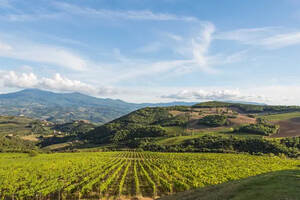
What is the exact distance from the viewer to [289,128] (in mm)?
176375

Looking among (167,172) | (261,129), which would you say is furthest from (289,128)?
(167,172)

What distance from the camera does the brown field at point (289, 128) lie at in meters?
156

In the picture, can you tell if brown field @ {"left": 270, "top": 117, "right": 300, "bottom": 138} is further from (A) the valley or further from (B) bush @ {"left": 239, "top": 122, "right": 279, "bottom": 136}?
(B) bush @ {"left": 239, "top": 122, "right": 279, "bottom": 136}

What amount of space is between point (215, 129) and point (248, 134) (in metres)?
35.9

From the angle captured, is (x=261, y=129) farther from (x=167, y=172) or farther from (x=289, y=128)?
(x=167, y=172)

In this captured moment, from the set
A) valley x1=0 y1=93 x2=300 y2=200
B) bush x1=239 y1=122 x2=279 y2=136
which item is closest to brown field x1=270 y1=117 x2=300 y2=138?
valley x1=0 y1=93 x2=300 y2=200

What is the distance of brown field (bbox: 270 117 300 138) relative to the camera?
15584 cm

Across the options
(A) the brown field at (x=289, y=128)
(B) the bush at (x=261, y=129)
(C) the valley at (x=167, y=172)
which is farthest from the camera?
(B) the bush at (x=261, y=129)

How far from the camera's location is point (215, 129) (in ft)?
646

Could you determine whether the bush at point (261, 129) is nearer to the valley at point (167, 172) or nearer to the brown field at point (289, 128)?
the valley at point (167, 172)

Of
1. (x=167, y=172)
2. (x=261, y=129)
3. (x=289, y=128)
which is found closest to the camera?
(x=167, y=172)

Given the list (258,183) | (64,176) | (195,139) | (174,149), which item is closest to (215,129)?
(195,139)

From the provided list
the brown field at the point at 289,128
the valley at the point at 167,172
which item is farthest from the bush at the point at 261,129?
the brown field at the point at 289,128

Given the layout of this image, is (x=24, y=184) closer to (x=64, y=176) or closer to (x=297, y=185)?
(x=64, y=176)
